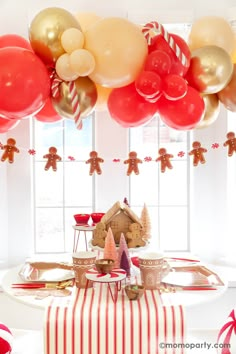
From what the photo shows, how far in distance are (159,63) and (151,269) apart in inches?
30.9

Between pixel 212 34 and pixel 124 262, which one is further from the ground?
pixel 212 34

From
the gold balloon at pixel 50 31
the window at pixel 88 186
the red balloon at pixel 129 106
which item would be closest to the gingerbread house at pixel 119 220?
the red balloon at pixel 129 106

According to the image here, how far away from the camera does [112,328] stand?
1.75 metres

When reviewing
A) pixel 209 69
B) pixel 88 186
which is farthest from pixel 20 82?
pixel 88 186

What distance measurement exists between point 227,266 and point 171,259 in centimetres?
78

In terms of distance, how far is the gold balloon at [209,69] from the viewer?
1.80 m

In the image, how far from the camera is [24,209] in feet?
9.98

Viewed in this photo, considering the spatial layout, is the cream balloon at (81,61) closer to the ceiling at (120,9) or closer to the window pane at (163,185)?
the ceiling at (120,9)

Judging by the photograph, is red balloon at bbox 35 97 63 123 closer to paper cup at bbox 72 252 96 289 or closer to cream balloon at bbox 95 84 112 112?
cream balloon at bbox 95 84 112 112

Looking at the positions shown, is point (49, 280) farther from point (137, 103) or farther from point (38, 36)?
point (38, 36)

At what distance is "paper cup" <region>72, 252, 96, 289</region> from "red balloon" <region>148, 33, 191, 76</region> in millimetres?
780

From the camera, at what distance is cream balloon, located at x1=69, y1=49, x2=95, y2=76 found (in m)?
1.64

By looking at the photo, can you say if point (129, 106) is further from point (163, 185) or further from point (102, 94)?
point (163, 185)

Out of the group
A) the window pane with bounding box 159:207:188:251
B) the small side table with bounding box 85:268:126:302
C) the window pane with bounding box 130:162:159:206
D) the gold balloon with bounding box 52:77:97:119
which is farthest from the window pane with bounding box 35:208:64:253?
the gold balloon with bounding box 52:77:97:119
